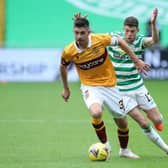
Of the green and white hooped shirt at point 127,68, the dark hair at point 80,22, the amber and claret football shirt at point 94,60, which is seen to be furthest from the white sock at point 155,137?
the dark hair at point 80,22

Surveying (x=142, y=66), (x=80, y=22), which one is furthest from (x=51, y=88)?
(x=142, y=66)

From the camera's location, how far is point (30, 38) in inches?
1021

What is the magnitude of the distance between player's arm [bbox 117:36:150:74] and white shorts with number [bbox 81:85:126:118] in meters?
0.57

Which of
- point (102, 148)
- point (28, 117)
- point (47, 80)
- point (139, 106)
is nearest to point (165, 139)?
point (139, 106)

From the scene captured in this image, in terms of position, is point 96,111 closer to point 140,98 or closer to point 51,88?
point 140,98

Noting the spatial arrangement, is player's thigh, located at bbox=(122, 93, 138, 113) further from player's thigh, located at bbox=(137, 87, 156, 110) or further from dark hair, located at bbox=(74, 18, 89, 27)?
dark hair, located at bbox=(74, 18, 89, 27)

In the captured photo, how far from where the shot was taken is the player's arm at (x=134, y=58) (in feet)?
30.4

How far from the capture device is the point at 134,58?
942 centimetres

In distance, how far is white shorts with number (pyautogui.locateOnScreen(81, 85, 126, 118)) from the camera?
9.69 m

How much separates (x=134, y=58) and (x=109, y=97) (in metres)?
0.66

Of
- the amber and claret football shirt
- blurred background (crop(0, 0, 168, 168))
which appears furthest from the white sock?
the amber and claret football shirt

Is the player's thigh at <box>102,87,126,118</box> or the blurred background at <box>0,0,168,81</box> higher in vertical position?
the player's thigh at <box>102,87,126,118</box>

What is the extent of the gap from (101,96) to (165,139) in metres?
2.05

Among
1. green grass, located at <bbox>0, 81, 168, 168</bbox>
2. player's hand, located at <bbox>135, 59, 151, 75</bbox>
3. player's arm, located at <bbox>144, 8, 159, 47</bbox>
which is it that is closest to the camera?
player's hand, located at <bbox>135, 59, 151, 75</bbox>
